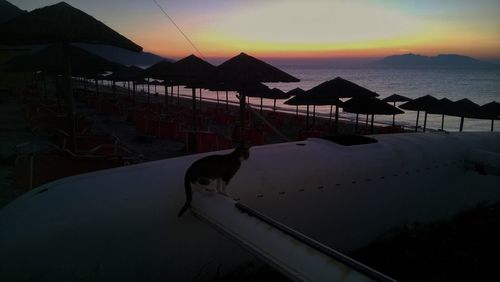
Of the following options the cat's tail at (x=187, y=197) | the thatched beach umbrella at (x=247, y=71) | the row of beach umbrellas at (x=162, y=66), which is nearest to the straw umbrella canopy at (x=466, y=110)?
the row of beach umbrellas at (x=162, y=66)

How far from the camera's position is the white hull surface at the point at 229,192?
2945mm

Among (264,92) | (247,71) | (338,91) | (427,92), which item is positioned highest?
(247,71)

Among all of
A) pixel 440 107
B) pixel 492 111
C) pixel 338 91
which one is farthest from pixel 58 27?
pixel 440 107

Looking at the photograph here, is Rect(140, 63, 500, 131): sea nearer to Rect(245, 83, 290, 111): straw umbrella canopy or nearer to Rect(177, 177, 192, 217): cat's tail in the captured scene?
Rect(245, 83, 290, 111): straw umbrella canopy

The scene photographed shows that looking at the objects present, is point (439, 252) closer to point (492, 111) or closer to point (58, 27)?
point (58, 27)

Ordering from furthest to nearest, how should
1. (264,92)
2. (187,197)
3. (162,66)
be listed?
1. (264,92)
2. (162,66)
3. (187,197)

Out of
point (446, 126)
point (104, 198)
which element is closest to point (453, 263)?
point (104, 198)

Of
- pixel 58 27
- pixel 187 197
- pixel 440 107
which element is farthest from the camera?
pixel 440 107

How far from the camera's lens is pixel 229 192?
3.83 meters

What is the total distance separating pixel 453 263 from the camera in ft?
15.9

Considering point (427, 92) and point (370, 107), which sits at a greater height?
point (370, 107)

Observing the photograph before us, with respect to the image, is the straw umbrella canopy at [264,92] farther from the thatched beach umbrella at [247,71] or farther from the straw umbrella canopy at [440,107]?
the thatched beach umbrella at [247,71]

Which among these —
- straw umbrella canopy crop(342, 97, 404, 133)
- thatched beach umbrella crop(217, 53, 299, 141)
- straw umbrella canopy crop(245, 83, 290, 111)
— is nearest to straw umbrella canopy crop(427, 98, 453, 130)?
straw umbrella canopy crop(342, 97, 404, 133)

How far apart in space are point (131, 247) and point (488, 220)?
6.36m
